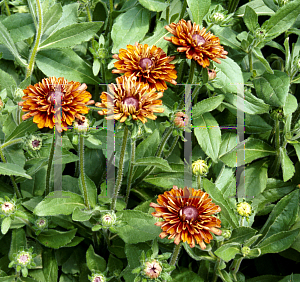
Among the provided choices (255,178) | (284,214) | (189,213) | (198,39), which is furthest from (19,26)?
(284,214)

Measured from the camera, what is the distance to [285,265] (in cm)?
143

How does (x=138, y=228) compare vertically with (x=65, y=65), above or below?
below

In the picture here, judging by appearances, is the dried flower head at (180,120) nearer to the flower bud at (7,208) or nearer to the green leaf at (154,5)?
the green leaf at (154,5)

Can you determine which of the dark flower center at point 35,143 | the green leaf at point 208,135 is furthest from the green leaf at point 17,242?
the green leaf at point 208,135

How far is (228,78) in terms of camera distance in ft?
4.06

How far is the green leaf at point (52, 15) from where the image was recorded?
130cm

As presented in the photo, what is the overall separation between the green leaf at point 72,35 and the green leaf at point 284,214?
37.9 inches

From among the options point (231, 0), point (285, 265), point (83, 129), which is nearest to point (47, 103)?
point (83, 129)

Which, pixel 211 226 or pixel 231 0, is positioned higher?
pixel 231 0

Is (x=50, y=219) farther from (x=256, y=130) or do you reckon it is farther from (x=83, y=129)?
(x=256, y=130)

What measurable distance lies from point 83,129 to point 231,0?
93 cm

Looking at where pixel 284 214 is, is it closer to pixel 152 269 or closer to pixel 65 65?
pixel 152 269

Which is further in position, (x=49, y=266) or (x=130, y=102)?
(x=49, y=266)

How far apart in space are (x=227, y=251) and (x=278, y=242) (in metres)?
0.22
